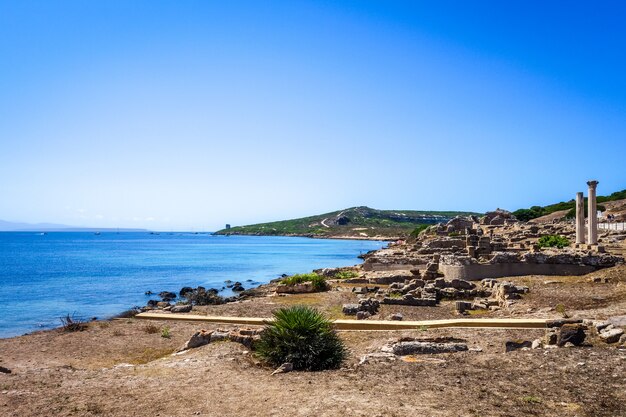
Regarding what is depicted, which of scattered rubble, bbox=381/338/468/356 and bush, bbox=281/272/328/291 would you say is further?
bush, bbox=281/272/328/291

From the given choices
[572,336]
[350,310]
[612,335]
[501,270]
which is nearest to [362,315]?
[350,310]

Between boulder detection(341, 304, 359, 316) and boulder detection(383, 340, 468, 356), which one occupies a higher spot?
boulder detection(383, 340, 468, 356)

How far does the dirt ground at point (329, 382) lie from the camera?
7535 millimetres

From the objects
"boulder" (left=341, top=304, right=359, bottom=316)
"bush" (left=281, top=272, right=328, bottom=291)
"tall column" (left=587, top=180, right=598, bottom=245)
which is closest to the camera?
"boulder" (left=341, top=304, right=359, bottom=316)

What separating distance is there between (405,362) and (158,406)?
479cm

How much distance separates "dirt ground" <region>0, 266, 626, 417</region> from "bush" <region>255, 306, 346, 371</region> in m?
0.35

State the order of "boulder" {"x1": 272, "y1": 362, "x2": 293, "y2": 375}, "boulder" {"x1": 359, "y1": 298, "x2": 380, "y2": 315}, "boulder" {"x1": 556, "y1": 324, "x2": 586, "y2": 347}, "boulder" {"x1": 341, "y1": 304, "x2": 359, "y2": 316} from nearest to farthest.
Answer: "boulder" {"x1": 272, "y1": 362, "x2": 293, "y2": 375} < "boulder" {"x1": 556, "y1": 324, "x2": 586, "y2": 347} < "boulder" {"x1": 341, "y1": 304, "x2": 359, "y2": 316} < "boulder" {"x1": 359, "y1": 298, "x2": 380, "y2": 315}

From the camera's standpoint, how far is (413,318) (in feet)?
57.9

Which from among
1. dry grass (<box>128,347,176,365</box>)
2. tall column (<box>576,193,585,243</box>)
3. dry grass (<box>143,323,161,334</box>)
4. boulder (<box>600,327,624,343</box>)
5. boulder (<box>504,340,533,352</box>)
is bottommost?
dry grass (<box>128,347,176,365</box>)

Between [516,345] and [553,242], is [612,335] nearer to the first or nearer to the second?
[516,345]

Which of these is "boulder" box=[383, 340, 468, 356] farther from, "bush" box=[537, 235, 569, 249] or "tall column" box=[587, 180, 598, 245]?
"bush" box=[537, 235, 569, 249]

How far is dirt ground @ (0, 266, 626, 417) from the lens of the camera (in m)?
7.54

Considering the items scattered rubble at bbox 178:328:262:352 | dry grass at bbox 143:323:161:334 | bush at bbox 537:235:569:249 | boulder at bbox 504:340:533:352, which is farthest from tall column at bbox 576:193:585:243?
scattered rubble at bbox 178:328:262:352

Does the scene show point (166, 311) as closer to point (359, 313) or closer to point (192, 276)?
point (359, 313)
